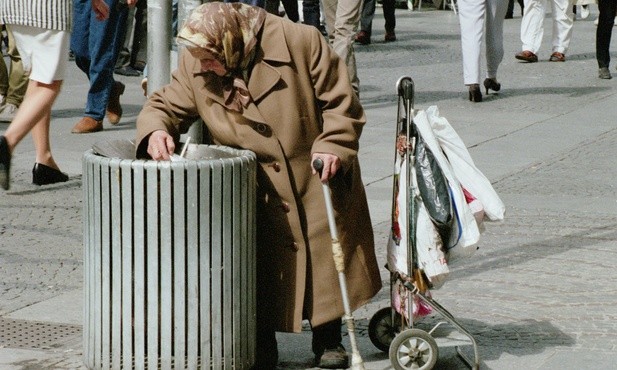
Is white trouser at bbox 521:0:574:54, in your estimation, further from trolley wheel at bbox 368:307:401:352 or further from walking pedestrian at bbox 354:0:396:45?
trolley wheel at bbox 368:307:401:352

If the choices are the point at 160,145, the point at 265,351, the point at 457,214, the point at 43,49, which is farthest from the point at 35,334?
the point at 43,49

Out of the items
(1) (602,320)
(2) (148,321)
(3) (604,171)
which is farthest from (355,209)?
(3) (604,171)

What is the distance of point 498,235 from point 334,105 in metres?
2.70

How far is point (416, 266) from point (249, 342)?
0.68m

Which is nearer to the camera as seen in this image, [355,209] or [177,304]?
[177,304]

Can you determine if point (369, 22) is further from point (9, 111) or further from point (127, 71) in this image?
point (9, 111)

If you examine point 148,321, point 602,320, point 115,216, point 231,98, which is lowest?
point 602,320

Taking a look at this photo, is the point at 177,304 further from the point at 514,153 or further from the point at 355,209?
the point at 514,153

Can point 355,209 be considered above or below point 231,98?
below

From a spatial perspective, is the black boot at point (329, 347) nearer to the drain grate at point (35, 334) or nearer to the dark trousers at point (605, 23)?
the drain grate at point (35, 334)

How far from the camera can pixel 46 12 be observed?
750cm

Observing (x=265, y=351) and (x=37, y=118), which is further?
(x=37, y=118)

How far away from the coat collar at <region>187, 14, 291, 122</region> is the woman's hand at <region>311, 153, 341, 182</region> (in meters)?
0.27

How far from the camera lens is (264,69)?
15.3 feet
